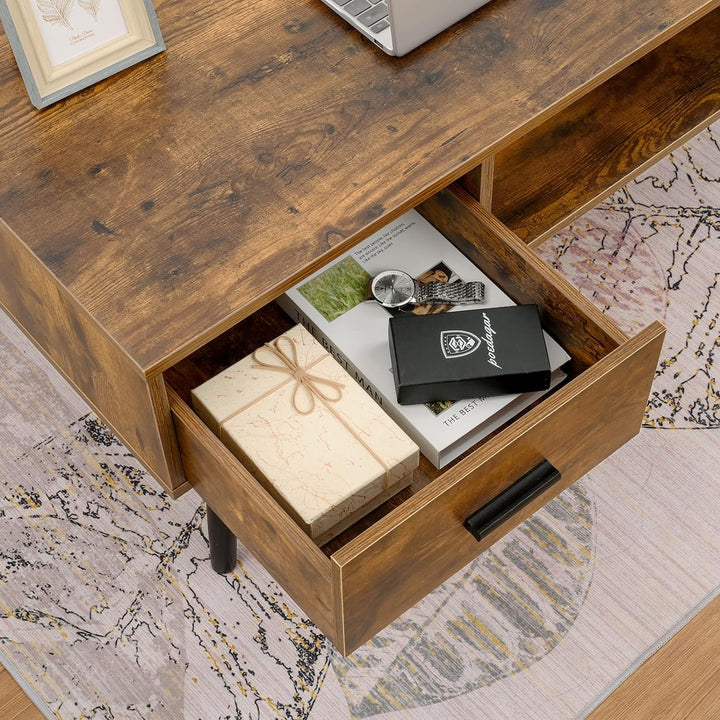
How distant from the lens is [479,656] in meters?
1.24

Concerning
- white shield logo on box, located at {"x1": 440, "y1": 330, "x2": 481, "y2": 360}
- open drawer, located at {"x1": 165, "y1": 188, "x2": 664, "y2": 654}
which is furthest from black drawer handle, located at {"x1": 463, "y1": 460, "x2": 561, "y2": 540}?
white shield logo on box, located at {"x1": 440, "y1": 330, "x2": 481, "y2": 360}

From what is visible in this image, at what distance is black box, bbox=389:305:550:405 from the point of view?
1021 millimetres

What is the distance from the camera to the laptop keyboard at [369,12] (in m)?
1.10

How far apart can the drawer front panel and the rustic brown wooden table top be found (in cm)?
22

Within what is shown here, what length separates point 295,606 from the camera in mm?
1278

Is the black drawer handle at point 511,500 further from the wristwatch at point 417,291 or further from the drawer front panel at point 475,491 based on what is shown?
the wristwatch at point 417,291

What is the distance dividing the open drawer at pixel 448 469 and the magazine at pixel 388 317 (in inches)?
1.0

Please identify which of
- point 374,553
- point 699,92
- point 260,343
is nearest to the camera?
point 374,553

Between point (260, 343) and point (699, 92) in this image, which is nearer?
point (260, 343)

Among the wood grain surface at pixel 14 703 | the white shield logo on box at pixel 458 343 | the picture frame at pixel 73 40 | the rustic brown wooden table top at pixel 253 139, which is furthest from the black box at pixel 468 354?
the wood grain surface at pixel 14 703

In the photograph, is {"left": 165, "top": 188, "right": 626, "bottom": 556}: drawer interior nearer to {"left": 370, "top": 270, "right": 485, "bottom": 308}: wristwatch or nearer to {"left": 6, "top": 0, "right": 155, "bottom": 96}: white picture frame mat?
{"left": 370, "top": 270, "right": 485, "bottom": 308}: wristwatch

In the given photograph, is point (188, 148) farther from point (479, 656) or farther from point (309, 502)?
point (479, 656)

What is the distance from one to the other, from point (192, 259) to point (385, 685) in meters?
0.56

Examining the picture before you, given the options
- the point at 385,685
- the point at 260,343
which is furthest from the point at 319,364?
the point at 385,685
